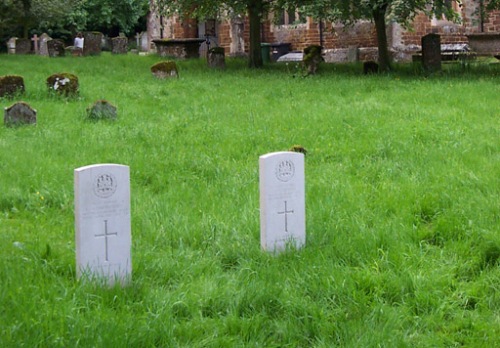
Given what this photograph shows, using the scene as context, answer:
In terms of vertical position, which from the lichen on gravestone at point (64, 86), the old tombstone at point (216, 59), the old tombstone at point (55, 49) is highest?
the old tombstone at point (55, 49)

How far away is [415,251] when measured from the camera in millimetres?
5973

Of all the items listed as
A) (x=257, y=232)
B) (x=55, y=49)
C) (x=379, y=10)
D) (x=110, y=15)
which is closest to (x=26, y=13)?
(x=55, y=49)

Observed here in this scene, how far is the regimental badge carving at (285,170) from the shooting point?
598 cm

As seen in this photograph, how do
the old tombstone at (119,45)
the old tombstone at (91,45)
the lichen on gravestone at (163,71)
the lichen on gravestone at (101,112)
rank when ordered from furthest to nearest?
the old tombstone at (119,45)
the old tombstone at (91,45)
the lichen on gravestone at (163,71)
the lichen on gravestone at (101,112)

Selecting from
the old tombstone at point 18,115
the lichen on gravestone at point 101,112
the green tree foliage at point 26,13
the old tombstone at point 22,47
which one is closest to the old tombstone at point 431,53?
the lichen on gravestone at point 101,112

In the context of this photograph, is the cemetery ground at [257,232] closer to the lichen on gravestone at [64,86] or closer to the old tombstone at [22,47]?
the lichen on gravestone at [64,86]

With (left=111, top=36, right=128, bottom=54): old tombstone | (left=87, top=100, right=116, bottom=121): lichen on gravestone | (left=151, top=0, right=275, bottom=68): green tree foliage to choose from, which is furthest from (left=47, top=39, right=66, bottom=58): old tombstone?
(left=87, top=100, right=116, bottom=121): lichen on gravestone

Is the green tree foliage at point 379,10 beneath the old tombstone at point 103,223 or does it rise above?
above

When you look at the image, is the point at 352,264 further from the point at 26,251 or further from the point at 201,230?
the point at 26,251

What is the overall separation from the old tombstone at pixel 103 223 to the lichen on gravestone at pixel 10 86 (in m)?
10.9

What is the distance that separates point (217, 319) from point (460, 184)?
395cm

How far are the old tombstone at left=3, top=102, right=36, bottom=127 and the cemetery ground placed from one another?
29 centimetres

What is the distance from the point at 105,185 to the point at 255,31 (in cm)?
2060

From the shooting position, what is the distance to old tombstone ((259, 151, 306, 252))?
5941 millimetres
